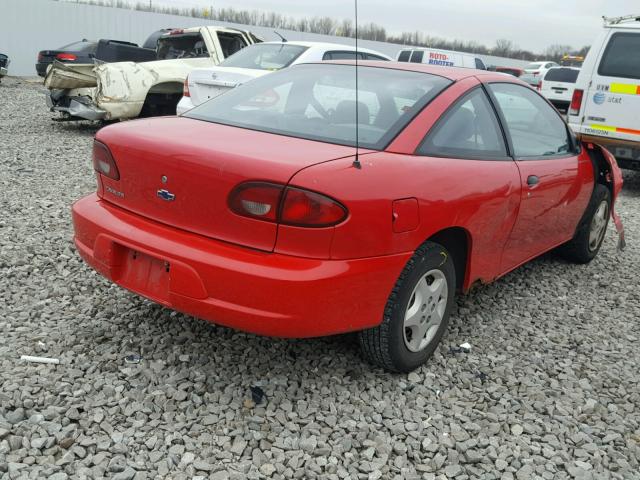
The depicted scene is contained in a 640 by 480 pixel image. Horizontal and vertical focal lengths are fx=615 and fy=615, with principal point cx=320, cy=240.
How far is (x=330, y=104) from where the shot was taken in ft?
10.5

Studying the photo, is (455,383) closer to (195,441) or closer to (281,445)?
(281,445)

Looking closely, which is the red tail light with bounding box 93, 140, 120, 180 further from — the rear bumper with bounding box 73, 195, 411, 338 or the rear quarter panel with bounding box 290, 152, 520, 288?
the rear quarter panel with bounding box 290, 152, 520, 288

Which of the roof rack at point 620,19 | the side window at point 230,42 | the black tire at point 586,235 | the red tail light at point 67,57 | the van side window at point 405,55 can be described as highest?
the roof rack at point 620,19

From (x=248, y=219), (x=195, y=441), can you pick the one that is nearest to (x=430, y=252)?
(x=248, y=219)

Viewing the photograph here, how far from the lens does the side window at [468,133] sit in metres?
2.95

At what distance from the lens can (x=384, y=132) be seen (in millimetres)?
2875

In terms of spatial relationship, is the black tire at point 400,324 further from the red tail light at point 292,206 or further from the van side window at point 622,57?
the van side window at point 622,57

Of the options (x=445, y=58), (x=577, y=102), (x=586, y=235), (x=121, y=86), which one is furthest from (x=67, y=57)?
(x=445, y=58)

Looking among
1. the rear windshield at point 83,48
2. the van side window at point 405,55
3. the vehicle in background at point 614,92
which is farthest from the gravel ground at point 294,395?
the van side window at point 405,55

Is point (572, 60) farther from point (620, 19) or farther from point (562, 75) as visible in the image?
point (620, 19)

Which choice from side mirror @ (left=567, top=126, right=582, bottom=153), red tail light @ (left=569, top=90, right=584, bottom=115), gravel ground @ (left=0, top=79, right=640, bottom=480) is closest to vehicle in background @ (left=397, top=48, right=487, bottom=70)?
red tail light @ (left=569, top=90, right=584, bottom=115)

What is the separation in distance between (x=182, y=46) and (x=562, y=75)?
44.3ft

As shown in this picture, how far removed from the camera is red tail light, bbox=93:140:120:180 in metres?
2.88

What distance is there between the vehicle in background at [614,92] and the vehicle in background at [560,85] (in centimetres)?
1151
